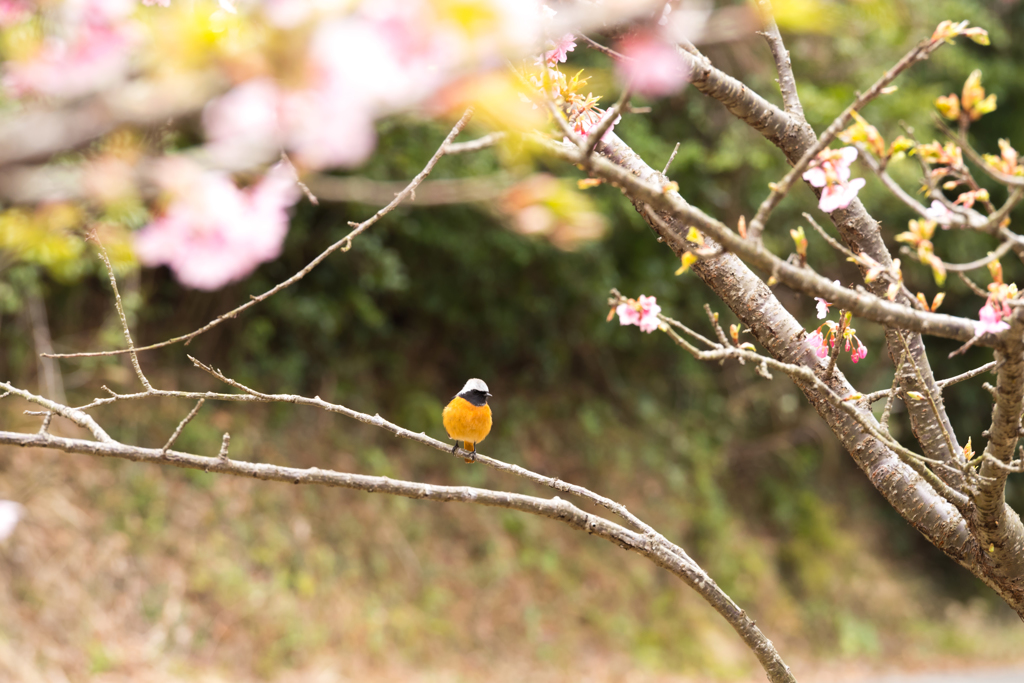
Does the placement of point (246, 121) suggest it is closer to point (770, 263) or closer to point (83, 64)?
point (83, 64)

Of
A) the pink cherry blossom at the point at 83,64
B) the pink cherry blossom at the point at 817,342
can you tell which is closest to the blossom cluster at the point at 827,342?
the pink cherry blossom at the point at 817,342

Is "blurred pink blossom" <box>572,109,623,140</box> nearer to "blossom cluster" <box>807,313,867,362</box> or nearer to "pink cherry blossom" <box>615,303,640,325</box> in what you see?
"pink cherry blossom" <box>615,303,640,325</box>

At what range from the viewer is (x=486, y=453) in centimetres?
702

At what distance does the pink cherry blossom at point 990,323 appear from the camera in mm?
1282

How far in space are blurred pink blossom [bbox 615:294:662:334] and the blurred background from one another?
257 cm

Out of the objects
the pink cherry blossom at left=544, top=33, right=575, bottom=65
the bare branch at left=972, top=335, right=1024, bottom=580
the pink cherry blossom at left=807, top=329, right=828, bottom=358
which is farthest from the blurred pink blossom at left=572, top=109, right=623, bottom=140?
the bare branch at left=972, top=335, right=1024, bottom=580

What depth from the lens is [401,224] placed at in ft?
20.9

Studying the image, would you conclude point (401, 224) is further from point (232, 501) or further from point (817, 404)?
point (817, 404)

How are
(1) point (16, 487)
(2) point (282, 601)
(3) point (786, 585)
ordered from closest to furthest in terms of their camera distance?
1. (1) point (16, 487)
2. (2) point (282, 601)
3. (3) point (786, 585)

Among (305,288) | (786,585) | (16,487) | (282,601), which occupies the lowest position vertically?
(786,585)

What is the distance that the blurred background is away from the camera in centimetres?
484

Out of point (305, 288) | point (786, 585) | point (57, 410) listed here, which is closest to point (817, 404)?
point (57, 410)

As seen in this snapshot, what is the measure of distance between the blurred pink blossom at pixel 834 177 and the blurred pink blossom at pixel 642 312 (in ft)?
1.39

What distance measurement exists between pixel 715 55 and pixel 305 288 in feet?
14.1
